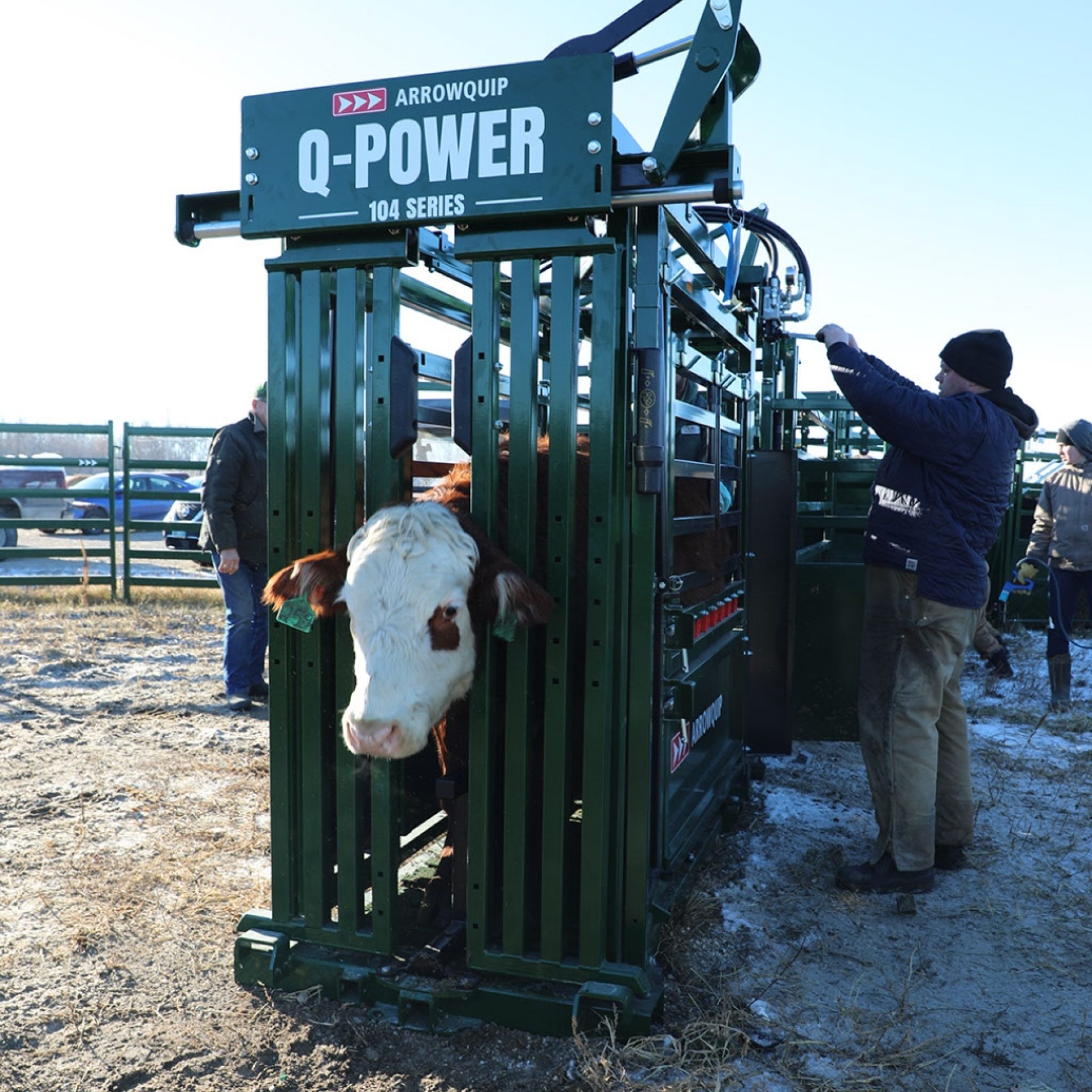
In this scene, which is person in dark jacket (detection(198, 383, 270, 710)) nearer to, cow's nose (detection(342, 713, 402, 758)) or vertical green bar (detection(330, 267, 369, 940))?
vertical green bar (detection(330, 267, 369, 940))

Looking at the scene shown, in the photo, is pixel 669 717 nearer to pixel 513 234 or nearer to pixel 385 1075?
pixel 385 1075

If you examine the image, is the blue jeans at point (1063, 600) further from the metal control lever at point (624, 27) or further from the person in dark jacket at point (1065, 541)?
Result: the metal control lever at point (624, 27)

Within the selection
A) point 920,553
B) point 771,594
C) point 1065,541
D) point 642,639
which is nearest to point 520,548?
point 642,639

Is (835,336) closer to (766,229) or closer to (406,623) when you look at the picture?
(766,229)

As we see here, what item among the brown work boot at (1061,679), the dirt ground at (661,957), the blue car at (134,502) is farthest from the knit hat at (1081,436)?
the blue car at (134,502)

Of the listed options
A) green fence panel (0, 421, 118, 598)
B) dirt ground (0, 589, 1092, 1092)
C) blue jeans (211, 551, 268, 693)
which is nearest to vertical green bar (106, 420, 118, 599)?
green fence panel (0, 421, 118, 598)

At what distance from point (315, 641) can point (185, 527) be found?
11.3 meters

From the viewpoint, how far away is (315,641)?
9.79ft

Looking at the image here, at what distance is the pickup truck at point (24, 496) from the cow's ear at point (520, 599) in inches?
425

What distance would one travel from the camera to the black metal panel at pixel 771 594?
4672mm

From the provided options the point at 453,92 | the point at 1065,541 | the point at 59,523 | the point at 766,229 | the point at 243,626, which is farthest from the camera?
the point at 59,523

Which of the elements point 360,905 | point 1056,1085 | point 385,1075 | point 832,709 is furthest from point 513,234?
point 832,709

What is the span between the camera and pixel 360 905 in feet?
9.87

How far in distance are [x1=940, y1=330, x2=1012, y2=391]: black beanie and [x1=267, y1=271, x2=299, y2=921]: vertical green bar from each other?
2.58 m
